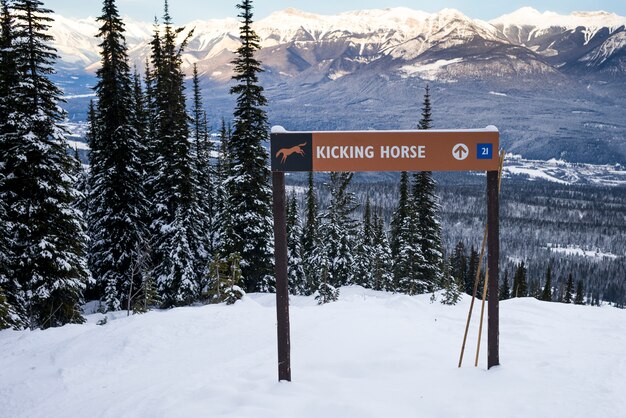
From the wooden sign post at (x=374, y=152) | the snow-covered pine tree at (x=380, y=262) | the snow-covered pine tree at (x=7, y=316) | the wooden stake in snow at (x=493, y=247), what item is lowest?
the snow-covered pine tree at (x=380, y=262)

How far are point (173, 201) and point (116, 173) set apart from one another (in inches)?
126

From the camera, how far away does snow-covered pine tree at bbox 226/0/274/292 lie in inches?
849

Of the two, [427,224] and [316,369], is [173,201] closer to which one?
[427,224]

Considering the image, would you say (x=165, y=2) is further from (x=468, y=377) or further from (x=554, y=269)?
(x=554, y=269)

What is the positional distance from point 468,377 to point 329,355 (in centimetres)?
213

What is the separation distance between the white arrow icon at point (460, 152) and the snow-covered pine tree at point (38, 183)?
1487cm

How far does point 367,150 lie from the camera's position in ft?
17.8

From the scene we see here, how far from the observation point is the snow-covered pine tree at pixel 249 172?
21562mm

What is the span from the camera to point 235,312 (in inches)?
405

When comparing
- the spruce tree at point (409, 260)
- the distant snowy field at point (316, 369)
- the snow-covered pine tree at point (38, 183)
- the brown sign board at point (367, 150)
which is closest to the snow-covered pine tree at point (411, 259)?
the spruce tree at point (409, 260)

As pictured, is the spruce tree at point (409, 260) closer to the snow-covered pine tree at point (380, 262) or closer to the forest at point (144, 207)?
the forest at point (144, 207)

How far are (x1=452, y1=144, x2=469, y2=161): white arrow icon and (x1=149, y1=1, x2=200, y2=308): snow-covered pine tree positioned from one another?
752 inches

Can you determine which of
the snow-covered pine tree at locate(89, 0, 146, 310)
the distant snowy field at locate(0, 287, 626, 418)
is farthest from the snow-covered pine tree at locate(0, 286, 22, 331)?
the snow-covered pine tree at locate(89, 0, 146, 310)

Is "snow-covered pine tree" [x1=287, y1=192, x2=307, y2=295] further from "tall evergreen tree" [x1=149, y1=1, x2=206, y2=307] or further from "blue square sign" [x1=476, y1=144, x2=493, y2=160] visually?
"blue square sign" [x1=476, y1=144, x2=493, y2=160]
